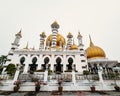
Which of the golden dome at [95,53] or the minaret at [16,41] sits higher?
the minaret at [16,41]

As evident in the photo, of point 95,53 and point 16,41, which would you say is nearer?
point 95,53

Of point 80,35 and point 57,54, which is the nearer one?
point 57,54

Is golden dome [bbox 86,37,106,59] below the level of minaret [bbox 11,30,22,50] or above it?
below

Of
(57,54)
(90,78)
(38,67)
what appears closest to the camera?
(90,78)

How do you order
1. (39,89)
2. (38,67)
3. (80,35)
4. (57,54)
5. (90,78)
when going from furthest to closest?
(80,35) < (57,54) < (38,67) < (90,78) < (39,89)

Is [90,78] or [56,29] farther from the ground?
[56,29]

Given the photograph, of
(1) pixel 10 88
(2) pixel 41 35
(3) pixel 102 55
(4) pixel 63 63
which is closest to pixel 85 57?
(3) pixel 102 55

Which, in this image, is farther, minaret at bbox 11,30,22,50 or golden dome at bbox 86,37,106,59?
minaret at bbox 11,30,22,50

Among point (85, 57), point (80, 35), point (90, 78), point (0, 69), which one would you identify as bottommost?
point (90, 78)

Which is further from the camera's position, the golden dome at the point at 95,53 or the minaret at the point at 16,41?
the minaret at the point at 16,41

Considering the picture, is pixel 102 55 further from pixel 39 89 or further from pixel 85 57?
pixel 39 89

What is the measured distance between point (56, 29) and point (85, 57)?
534 inches

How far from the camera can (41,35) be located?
36.9 metres

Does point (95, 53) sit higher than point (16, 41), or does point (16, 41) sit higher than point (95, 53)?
point (16, 41)
